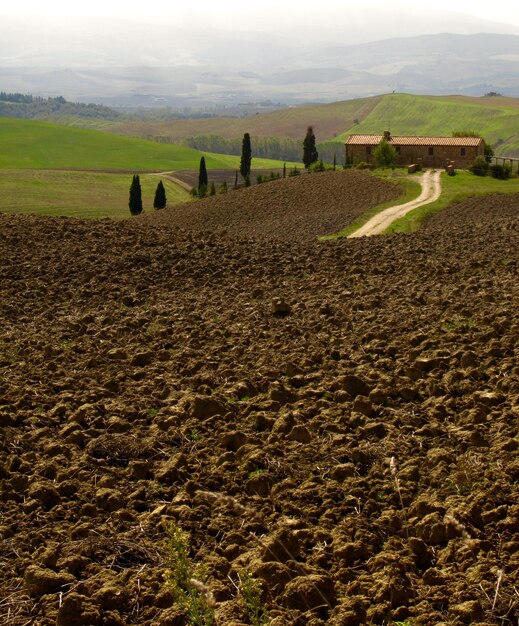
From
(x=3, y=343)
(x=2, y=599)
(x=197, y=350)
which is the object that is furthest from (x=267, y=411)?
(x=3, y=343)

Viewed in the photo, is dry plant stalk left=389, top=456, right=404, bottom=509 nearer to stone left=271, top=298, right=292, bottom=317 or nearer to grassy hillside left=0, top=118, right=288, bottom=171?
stone left=271, top=298, right=292, bottom=317

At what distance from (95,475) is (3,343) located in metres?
6.62

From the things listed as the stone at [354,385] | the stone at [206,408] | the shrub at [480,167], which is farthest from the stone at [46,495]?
the shrub at [480,167]

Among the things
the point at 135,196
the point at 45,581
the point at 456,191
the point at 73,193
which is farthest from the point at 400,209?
the point at 73,193

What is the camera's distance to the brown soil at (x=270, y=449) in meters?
6.90

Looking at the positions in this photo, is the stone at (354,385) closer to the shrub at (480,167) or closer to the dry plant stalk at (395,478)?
the dry plant stalk at (395,478)

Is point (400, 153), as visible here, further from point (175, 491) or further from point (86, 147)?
point (86, 147)

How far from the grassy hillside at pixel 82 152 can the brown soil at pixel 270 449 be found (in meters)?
114

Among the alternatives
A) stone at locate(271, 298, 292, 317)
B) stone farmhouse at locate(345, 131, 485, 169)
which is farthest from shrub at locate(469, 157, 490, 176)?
stone at locate(271, 298, 292, 317)

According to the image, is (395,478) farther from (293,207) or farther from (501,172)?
(501,172)

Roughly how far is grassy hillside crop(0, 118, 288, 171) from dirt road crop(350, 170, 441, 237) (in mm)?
78787

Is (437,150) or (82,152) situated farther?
(82,152)

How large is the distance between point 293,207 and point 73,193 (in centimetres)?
4842

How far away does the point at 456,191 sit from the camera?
53.4 meters
